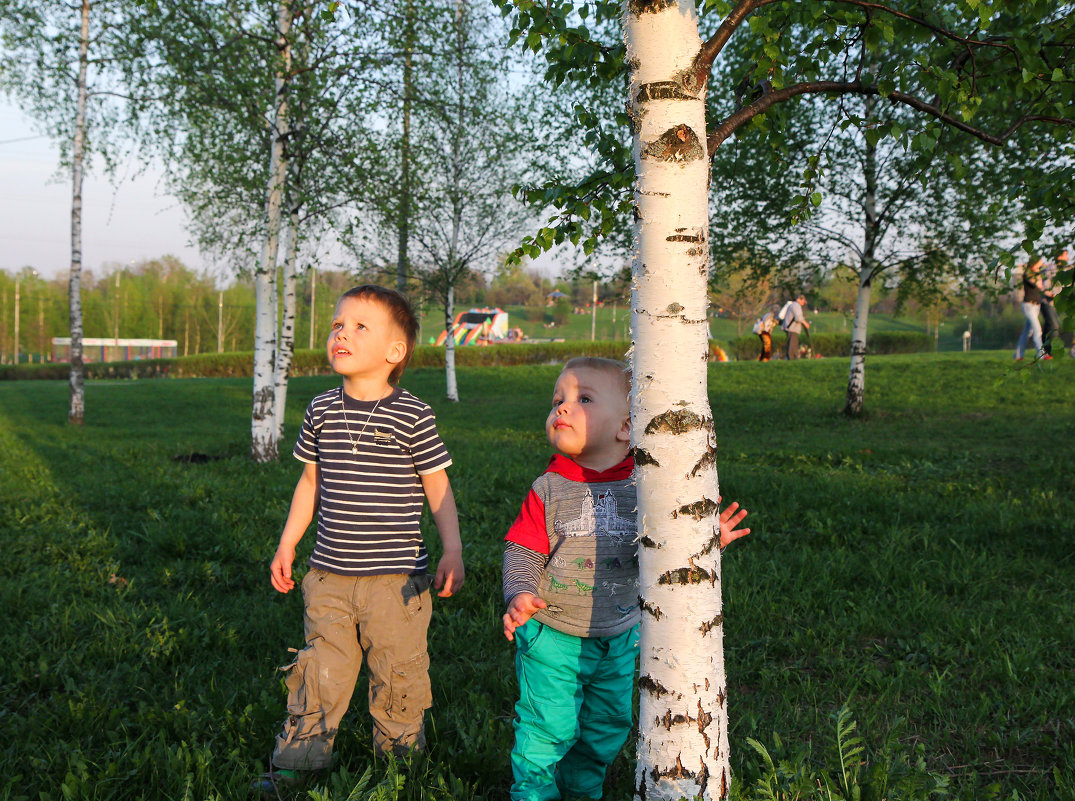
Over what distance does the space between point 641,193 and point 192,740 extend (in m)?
2.49

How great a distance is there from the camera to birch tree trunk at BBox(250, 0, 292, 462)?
1006cm

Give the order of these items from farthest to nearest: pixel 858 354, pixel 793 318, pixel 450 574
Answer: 1. pixel 793 318
2. pixel 858 354
3. pixel 450 574

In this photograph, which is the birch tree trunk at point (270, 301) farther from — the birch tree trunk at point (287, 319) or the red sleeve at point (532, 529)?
the red sleeve at point (532, 529)

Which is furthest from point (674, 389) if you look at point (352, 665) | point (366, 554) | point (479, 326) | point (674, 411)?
point (479, 326)

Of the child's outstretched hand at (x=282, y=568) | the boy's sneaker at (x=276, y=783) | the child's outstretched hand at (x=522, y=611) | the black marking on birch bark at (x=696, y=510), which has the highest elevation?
the black marking on birch bark at (x=696, y=510)

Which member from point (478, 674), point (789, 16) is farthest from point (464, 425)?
point (789, 16)

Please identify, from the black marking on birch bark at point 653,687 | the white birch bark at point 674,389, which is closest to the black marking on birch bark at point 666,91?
the white birch bark at point 674,389

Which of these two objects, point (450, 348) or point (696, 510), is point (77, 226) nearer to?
point (450, 348)

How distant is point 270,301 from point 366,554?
27.0 ft

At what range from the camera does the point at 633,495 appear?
2.59 metres

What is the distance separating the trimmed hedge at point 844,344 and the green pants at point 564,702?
33583 mm

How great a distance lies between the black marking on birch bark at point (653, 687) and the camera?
2121mm

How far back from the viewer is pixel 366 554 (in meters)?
2.78

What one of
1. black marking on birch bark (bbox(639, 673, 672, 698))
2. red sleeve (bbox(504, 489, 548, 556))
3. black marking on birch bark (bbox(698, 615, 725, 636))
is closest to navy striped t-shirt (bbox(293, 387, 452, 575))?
red sleeve (bbox(504, 489, 548, 556))
